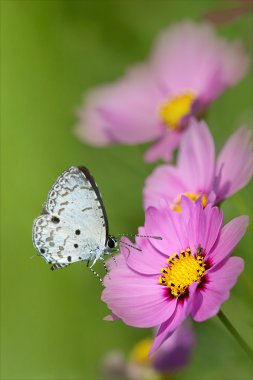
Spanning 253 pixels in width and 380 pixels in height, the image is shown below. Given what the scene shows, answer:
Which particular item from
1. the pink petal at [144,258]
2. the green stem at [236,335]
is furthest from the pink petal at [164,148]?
the green stem at [236,335]

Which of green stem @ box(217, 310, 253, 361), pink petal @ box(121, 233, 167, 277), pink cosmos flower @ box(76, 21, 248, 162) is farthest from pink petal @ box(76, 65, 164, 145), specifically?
green stem @ box(217, 310, 253, 361)

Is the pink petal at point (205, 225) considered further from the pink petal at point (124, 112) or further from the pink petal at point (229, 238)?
the pink petal at point (124, 112)

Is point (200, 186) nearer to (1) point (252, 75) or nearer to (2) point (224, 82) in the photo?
(2) point (224, 82)

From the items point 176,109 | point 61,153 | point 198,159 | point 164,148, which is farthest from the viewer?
point 61,153

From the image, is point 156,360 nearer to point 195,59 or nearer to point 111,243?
point 111,243

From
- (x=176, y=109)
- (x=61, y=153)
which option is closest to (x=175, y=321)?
(x=176, y=109)

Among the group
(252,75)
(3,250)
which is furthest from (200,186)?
(3,250)

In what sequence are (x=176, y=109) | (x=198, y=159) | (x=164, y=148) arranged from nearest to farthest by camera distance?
1. (x=198, y=159)
2. (x=164, y=148)
3. (x=176, y=109)
